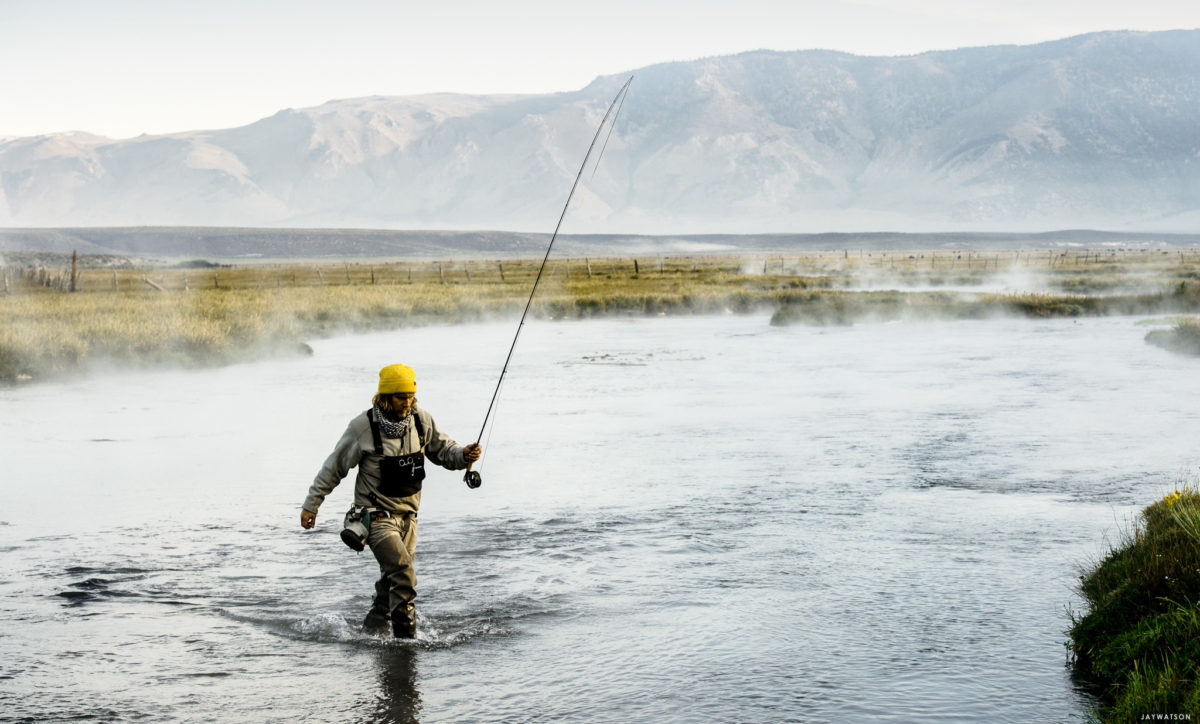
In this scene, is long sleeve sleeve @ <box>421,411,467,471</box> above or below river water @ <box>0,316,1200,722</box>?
above

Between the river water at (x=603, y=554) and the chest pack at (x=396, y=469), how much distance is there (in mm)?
1120

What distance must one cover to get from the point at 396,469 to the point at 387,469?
54 mm

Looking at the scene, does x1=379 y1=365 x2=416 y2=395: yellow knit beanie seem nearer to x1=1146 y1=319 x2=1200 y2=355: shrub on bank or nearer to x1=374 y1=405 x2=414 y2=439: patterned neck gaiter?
x1=374 y1=405 x2=414 y2=439: patterned neck gaiter

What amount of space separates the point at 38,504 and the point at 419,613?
21.5 ft

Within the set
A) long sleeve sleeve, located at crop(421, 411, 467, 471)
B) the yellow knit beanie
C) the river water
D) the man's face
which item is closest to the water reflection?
the river water

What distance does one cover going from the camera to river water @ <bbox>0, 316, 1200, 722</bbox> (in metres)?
7.50

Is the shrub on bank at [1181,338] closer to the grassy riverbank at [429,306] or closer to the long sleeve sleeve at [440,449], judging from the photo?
A: the grassy riverbank at [429,306]

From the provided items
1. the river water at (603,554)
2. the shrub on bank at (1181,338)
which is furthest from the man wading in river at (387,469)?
the shrub on bank at (1181,338)

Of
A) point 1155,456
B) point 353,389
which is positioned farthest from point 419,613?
point 353,389

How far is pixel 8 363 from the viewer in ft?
87.0

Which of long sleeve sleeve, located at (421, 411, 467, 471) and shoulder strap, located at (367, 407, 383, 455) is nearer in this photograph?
shoulder strap, located at (367, 407, 383, 455)

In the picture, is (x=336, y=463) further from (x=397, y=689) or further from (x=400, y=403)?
(x=397, y=689)

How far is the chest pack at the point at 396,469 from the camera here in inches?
302

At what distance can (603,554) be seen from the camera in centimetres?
1089
